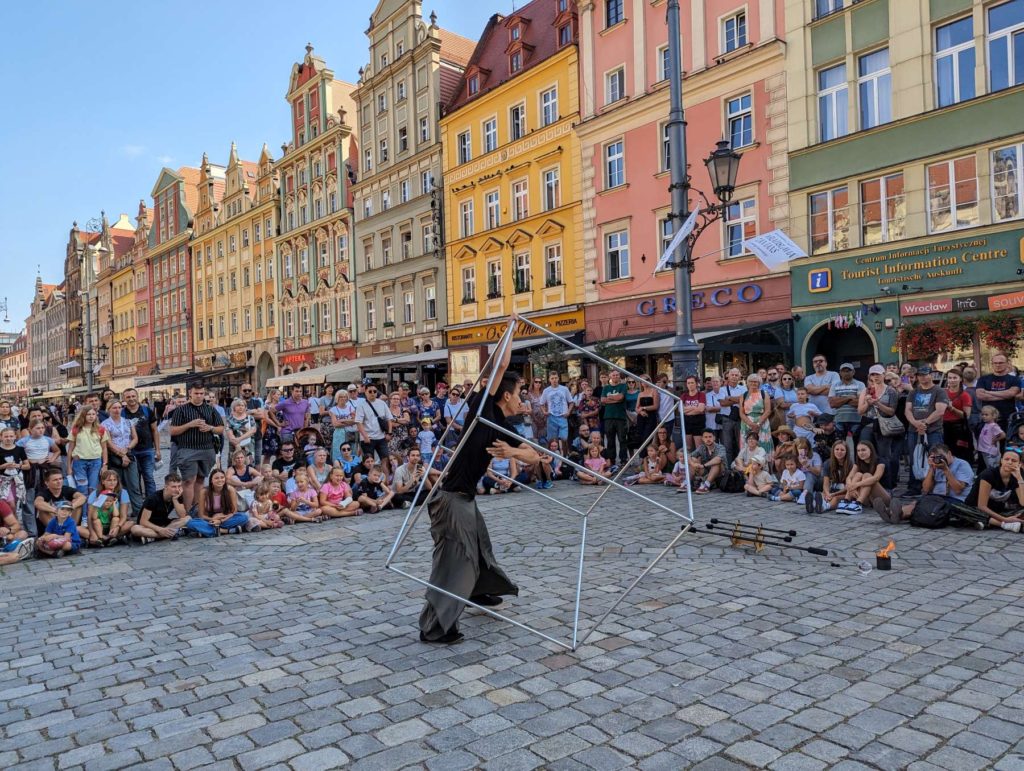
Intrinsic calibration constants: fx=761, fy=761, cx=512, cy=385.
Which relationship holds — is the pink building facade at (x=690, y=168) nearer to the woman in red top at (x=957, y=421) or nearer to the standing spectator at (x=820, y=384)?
the standing spectator at (x=820, y=384)

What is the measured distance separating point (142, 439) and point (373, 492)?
3520 mm

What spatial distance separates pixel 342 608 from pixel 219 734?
2312 mm

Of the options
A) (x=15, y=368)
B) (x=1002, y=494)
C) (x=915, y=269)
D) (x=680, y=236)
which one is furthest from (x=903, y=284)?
(x=15, y=368)

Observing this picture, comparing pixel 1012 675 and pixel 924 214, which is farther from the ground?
pixel 924 214

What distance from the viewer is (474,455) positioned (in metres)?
5.46

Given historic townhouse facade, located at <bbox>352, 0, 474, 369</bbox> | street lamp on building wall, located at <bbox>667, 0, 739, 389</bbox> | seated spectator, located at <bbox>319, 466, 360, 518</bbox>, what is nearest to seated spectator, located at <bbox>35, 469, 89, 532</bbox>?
seated spectator, located at <bbox>319, 466, 360, 518</bbox>

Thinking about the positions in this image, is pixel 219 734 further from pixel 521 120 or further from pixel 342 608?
pixel 521 120

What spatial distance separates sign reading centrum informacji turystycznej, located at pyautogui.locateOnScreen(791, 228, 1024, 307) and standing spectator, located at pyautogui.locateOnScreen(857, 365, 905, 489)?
819 centimetres

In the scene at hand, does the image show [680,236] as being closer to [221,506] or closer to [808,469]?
[808,469]

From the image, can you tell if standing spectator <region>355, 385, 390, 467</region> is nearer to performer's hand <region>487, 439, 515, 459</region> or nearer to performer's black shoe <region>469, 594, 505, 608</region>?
performer's black shoe <region>469, 594, 505, 608</region>

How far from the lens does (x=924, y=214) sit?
17750 millimetres

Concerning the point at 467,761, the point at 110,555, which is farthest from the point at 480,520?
the point at 110,555

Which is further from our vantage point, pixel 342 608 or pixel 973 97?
pixel 973 97

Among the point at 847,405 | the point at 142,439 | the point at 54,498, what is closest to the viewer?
the point at 54,498
